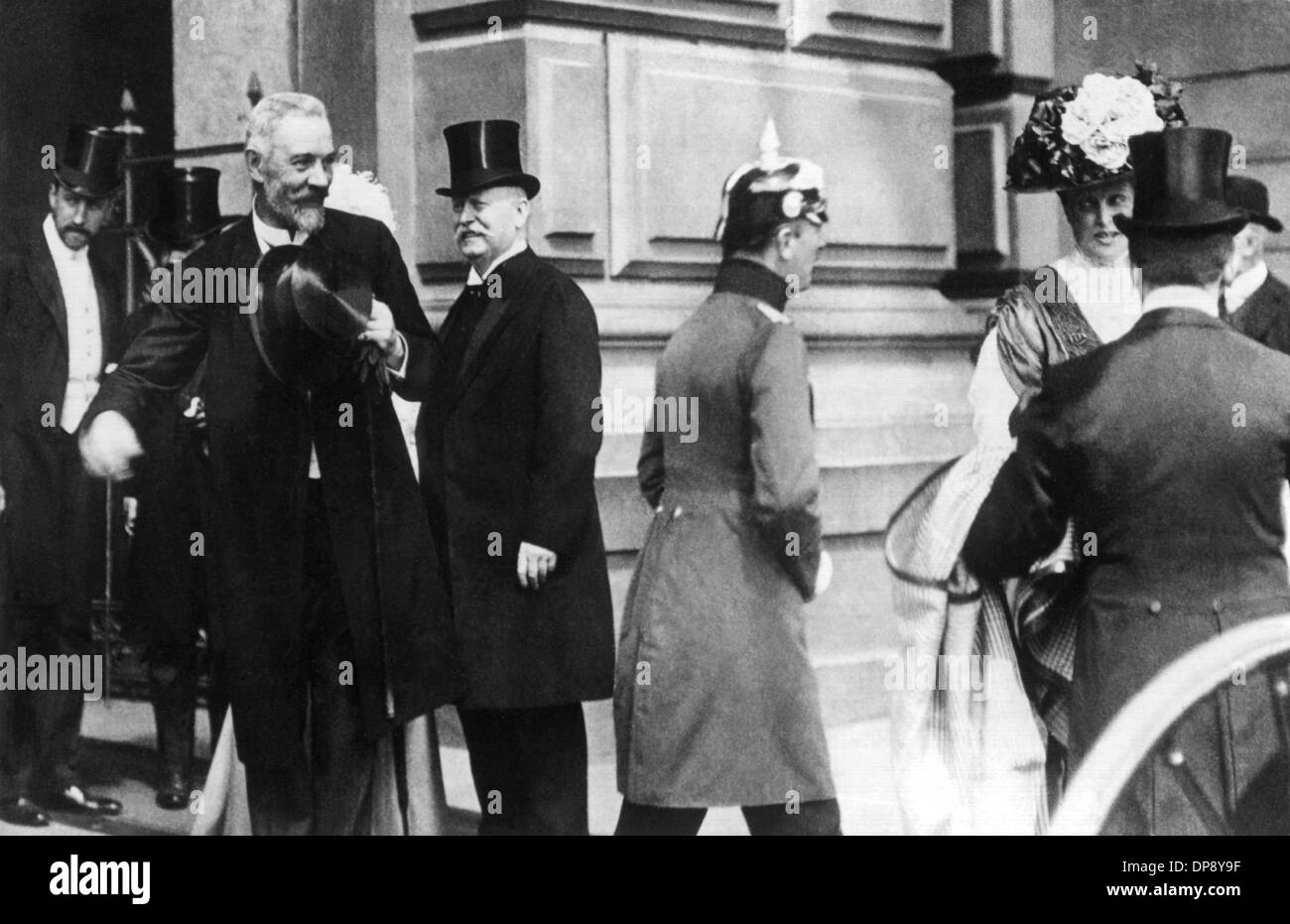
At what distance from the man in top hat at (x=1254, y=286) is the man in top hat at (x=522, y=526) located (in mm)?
1865

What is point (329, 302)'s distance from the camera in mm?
5371

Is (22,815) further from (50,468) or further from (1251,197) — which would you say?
(1251,197)

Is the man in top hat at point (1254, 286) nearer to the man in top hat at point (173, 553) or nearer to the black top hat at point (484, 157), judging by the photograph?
the black top hat at point (484, 157)

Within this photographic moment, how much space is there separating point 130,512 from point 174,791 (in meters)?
0.82

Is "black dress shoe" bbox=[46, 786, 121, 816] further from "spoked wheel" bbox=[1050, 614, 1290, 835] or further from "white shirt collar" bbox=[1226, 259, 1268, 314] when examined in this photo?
"white shirt collar" bbox=[1226, 259, 1268, 314]

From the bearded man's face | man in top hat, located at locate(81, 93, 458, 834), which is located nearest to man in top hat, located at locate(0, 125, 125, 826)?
man in top hat, located at locate(81, 93, 458, 834)

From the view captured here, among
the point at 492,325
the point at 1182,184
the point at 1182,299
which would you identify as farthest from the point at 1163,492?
the point at 492,325

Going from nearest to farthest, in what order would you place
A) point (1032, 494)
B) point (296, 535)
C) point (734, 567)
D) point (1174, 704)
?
point (1174, 704) → point (1032, 494) → point (734, 567) → point (296, 535)

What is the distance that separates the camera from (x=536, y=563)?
5.26m

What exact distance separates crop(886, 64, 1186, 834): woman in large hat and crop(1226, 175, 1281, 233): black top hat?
250mm

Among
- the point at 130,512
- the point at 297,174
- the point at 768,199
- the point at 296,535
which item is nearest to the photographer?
the point at 768,199

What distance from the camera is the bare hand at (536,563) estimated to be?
5.25m

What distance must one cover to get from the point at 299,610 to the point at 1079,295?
7.44 ft

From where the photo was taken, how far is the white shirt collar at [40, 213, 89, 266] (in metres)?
5.80
